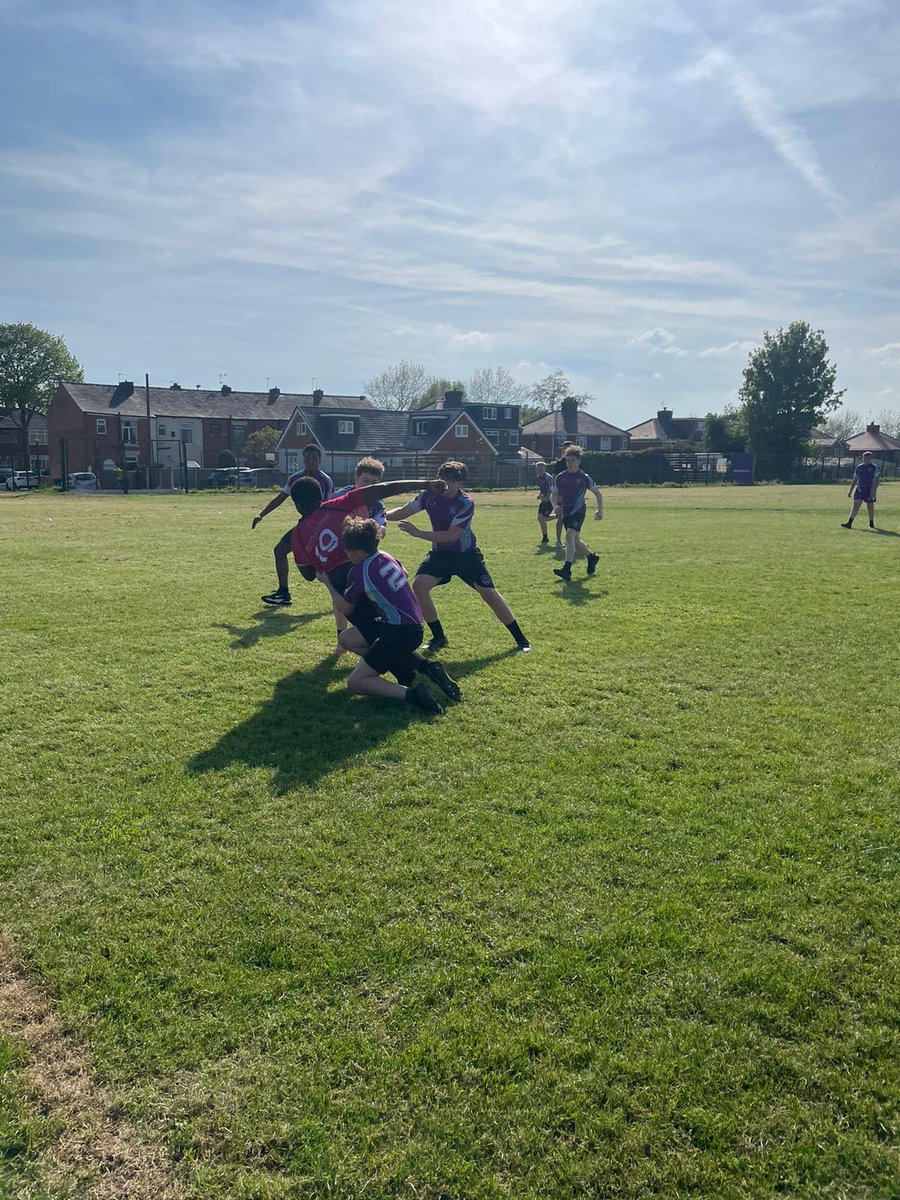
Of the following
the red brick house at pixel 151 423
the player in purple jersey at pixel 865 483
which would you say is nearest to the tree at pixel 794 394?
the red brick house at pixel 151 423

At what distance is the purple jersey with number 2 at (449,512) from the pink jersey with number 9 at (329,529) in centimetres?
64

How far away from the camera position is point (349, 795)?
16.7ft

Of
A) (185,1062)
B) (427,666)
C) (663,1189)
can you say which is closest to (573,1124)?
(663,1189)

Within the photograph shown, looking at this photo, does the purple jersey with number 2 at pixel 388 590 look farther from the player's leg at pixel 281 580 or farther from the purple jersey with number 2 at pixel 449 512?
the player's leg at pixel 281 580

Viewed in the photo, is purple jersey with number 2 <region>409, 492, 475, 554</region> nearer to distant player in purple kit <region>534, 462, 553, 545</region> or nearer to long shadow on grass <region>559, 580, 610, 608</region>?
long shadow on grass <region>559, 580, 610, 608</region>

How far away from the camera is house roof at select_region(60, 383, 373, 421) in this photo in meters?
73.7

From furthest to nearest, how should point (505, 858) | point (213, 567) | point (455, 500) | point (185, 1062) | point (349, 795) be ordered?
point (213, 567)
point (455, 500)
point (349, 795)
point (505, 858)
point (185, 1062)

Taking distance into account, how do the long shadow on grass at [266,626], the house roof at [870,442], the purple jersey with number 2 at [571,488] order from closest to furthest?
the long shadow on grass at [266,626], the purple jersey with number 2 at [571,488], the house roof at [870,442]

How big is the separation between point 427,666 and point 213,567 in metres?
9.04

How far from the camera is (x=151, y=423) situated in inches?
2901

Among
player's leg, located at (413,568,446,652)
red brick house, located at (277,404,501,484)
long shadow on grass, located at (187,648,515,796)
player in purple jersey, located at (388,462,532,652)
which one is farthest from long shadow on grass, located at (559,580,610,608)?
red brick house, located at (277,404,501,484)

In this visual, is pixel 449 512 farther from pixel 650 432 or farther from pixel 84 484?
pixel 650 432

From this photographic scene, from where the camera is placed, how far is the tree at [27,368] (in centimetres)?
8125

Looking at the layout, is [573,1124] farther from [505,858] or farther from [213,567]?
[213,567]
